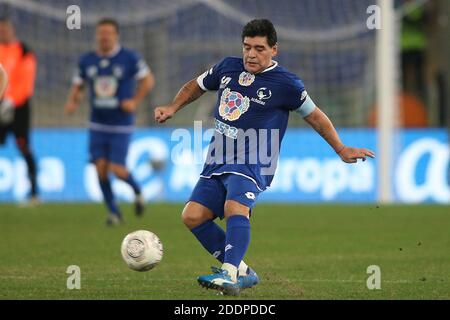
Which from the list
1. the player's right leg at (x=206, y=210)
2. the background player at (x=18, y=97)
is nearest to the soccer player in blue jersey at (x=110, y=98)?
the background player at (x=18, y=97)

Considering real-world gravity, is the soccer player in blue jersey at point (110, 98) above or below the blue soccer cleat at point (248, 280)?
above

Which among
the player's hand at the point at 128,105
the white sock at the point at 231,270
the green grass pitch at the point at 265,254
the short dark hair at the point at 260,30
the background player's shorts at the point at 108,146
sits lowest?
the green grass pitch at the point at 265,254

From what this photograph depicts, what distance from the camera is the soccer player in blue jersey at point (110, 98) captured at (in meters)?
14.5

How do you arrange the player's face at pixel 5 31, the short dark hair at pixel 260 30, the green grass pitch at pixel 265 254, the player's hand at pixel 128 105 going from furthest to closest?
the player's face at pixel 5 31 → the player's hand at pixel 128 105 → the green grass pitch at pixel 265 254 → the short dark hair at pixel 260 30

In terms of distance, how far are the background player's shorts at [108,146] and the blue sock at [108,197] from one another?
15.4 inches

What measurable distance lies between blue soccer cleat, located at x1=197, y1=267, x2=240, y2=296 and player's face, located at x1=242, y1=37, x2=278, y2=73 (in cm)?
144

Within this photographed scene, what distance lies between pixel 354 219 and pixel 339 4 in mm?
6074

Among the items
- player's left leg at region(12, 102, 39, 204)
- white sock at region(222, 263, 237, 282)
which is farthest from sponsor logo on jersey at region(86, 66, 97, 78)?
white sock at region(222, 263, 237, 282)

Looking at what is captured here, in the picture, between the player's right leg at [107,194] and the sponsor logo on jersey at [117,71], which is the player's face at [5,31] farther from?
the player's right leg at [107,194]

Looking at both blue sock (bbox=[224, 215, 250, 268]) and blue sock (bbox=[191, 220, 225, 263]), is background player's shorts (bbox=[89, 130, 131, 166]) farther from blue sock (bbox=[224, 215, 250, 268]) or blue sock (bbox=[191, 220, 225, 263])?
blue sock (bbox=[224, 215, 250, 268])

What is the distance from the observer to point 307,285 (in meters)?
8.22

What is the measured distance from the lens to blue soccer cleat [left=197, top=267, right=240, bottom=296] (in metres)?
7.32

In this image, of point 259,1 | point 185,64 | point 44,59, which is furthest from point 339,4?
point 44,59

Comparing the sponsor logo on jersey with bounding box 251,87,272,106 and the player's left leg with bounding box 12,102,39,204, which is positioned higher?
the sponsor logo on jersey with bounding box 251,87,272,106
